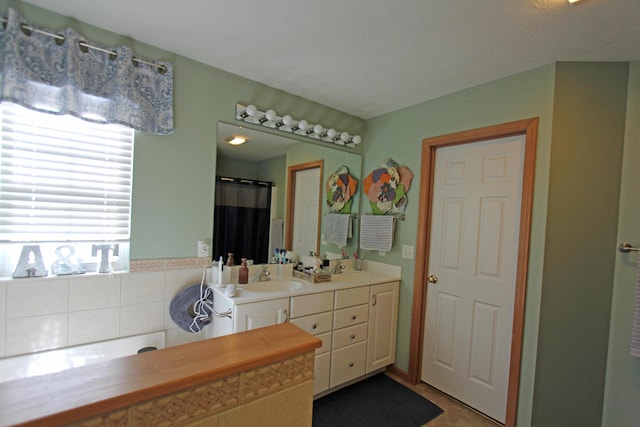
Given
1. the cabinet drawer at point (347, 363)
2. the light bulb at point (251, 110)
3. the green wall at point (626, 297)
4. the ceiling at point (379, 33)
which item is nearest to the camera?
the ceiling at point (379, 33)

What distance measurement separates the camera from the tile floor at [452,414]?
198 centimetres

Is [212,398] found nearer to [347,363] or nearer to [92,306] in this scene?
[92,306]

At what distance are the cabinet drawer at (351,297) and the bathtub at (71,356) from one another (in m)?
1.22

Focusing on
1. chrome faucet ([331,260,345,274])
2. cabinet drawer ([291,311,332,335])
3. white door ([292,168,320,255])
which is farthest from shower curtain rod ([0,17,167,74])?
chrome faucet ([331,260,345,274])

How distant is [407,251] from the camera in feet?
8.28

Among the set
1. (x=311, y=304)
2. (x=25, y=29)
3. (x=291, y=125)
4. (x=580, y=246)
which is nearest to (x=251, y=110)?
(x=291, y=125)

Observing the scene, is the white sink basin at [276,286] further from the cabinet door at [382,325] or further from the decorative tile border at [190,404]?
the decorative tile border at [190,404]

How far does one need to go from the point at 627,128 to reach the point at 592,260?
33.2 inches

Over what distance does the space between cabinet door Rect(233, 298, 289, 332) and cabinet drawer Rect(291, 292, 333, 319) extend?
65mm

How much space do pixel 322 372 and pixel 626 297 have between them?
2.01 metres

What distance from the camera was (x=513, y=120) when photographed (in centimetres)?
191

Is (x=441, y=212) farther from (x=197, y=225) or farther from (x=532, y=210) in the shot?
(x=197, y=225)

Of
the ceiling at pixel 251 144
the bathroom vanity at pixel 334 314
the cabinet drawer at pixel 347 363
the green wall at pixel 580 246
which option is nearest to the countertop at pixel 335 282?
the bathroom vanity at pixel 334 314

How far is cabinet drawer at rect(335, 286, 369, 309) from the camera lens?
2198mm
